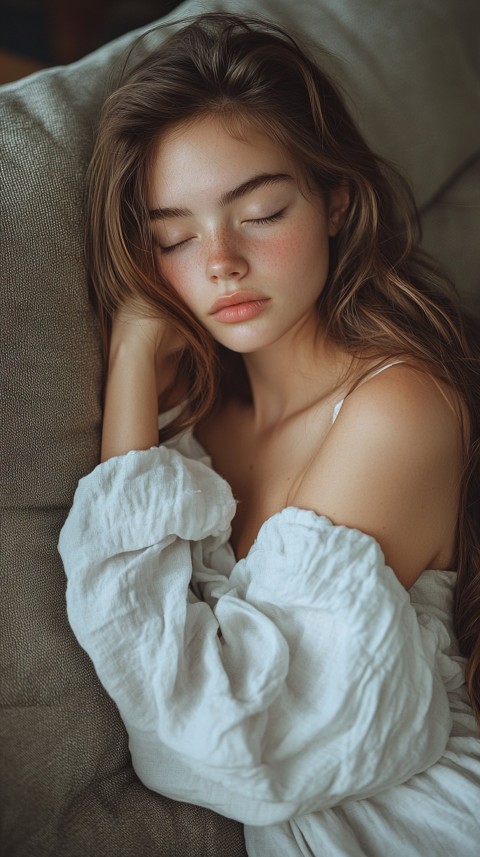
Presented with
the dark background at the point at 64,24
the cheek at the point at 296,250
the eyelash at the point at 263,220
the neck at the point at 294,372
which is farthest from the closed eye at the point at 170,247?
the dark background at the point at 64,24

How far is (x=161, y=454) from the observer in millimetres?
999

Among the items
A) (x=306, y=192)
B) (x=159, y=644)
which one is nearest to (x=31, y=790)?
(x=159, y=644)

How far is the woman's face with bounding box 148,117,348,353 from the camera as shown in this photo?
37.5 inches

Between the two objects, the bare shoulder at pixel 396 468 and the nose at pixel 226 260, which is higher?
the nose at pixel 226 260

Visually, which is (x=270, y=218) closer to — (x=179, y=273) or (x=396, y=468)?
(x=179, y=273)

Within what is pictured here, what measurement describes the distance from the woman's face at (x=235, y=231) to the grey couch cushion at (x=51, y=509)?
0.13 m

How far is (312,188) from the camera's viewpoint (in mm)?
1033

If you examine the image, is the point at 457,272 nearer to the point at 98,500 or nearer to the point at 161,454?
the point at 161,454

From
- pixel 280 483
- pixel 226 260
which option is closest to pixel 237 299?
pixel 226 260

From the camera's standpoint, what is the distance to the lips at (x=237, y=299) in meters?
0.99

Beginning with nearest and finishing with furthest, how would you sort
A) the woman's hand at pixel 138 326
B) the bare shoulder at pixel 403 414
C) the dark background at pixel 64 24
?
the bare shoulder at pixel 403 414
the woman's hand at pixel 138 326
the dark background at pixel 64 24

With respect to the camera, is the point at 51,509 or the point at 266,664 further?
the point at 51,509

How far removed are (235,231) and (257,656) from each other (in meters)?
0.52

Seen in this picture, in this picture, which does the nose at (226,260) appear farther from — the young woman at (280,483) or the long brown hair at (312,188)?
the long brown hair at (312,188)
